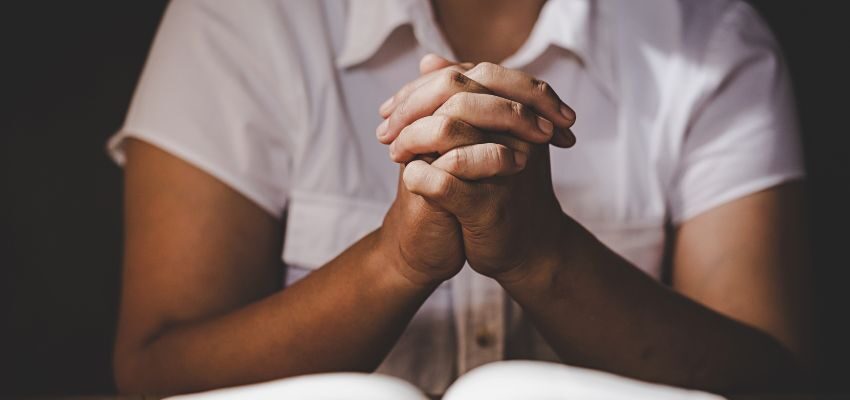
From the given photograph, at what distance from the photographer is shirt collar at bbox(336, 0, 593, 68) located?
58 centimetres

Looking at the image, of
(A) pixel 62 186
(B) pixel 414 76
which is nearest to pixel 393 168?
(B) pixel 414 76

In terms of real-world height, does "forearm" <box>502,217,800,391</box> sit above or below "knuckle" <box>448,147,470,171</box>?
below

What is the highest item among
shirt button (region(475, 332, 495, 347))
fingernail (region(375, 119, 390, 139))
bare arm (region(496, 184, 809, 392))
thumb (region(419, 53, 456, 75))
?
thumb (region(419, 53, 456, 75))

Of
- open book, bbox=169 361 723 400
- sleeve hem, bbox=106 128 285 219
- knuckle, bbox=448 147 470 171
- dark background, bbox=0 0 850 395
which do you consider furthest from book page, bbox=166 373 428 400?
dark background, bbox=0 0 850 395

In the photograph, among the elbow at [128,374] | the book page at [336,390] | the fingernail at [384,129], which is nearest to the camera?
the book page at [336,390]

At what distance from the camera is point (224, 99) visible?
0.55 metres

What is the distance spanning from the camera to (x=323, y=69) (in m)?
0.57

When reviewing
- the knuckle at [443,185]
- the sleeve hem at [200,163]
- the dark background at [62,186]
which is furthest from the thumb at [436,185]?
the dark background at [62,186]

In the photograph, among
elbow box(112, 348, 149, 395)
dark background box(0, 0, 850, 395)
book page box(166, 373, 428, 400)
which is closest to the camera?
book page box(166, 373, 428, 400)

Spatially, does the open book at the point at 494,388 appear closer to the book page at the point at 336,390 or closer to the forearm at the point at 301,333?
the book page at the point at 336,390

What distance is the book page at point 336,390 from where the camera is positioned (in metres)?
0.31

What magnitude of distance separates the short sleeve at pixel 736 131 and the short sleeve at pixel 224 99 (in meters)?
0.30

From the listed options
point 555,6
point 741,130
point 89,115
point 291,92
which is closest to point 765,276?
point 741,130

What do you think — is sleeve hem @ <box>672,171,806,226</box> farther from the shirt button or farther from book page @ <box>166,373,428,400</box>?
book page @ <box>166,373,428,400</box>
